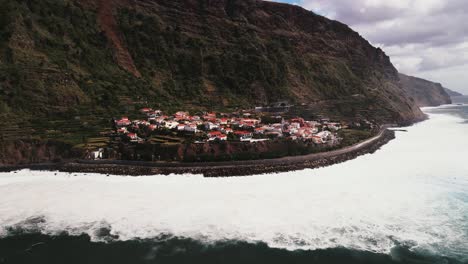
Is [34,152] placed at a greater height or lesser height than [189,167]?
greater

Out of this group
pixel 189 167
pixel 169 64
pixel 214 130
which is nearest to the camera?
pixel 189 167

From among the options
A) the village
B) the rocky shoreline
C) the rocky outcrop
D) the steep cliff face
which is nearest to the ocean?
the rocky shoreline

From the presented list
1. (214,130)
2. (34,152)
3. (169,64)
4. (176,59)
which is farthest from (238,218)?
(176,59)

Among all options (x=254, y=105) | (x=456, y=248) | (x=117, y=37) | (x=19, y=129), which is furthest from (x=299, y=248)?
(x=117, y=37)

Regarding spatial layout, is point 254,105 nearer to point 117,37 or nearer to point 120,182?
point 117,37

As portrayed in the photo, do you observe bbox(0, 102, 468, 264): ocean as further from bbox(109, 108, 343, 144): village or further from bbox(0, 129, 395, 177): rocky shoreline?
bbox(109, 108, 343, 144): village

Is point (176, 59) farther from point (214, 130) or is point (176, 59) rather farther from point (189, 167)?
point (189, 167)
